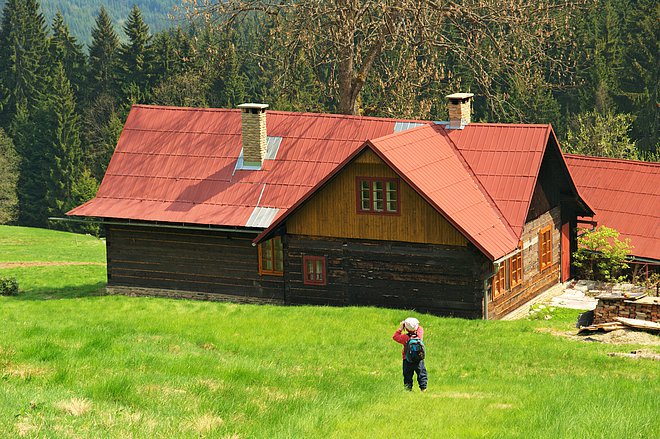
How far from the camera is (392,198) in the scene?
2872 cm

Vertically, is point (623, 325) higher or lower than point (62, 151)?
lower

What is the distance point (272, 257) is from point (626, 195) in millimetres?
13350

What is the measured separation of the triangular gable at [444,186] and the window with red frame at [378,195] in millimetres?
742

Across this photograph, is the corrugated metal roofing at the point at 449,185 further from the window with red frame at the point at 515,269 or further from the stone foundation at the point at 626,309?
the stone foundation at the point at 626,309

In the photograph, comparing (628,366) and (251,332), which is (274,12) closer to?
(251,332)

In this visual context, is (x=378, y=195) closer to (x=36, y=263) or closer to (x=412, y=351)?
(x=412, y=351)

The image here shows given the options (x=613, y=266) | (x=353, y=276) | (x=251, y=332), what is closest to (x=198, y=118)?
(x=353, y=276)

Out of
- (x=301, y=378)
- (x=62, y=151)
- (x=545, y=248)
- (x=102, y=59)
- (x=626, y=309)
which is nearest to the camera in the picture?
(x=301, y=378)

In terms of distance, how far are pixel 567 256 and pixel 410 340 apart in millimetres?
19959

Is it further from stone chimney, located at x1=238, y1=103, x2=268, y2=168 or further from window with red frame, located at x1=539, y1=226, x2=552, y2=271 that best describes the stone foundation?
stone chimney, located at x1=238, y1=103, x2=268, y2=168

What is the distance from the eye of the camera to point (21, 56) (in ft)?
324


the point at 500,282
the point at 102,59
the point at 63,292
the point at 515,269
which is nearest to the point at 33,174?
the point at 102,59

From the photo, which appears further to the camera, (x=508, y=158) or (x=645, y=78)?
(x=645, y=78)

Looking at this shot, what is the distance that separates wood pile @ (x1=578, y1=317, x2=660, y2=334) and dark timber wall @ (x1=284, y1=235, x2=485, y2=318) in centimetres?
374
